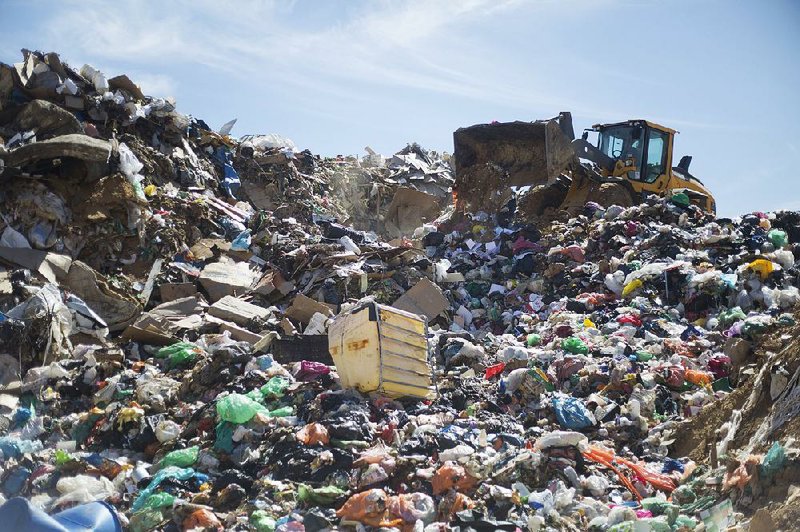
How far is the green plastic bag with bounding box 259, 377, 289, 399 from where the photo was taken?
16.3ft

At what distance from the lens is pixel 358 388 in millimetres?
4848

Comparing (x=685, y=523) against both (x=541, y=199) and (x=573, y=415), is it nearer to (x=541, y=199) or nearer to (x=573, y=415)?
(x=573, y=415)

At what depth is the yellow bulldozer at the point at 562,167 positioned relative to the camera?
10023mm

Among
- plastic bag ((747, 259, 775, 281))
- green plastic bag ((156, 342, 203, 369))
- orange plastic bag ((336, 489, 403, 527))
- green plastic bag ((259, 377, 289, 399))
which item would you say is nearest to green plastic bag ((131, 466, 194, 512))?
green plastic bag ((259, 377, 289, 399))

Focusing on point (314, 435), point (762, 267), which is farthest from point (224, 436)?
point (762, 267)

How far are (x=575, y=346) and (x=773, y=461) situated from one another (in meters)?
3.07

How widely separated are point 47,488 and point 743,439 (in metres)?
4.18

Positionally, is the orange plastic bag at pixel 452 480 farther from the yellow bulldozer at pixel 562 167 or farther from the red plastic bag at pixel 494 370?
the yellow bulldozer at pixel 562 167

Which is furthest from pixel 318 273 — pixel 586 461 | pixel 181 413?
pixel 586 461

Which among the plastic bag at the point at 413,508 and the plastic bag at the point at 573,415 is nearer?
the plastic bag at the point at 413,508

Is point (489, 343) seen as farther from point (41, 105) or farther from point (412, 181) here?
point (412, 181)

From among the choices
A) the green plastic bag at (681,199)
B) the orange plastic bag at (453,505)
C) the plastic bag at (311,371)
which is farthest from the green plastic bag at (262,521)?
the green plastic bag at (681,199)

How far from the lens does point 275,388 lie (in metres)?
5.02

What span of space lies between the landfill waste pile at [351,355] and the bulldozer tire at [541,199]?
1.91ft
